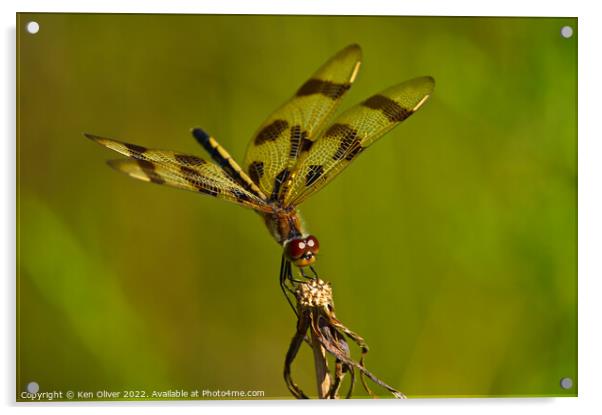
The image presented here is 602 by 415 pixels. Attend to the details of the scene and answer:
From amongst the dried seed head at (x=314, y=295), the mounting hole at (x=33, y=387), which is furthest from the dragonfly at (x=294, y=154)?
the mounting hole at (x=33, y=387)

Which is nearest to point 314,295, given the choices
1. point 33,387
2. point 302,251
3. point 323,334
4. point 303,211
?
point 323,334

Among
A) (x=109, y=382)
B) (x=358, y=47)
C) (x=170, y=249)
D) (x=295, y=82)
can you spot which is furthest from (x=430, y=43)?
(x=109, y=382)

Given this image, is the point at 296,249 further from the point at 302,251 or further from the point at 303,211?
the point at 303,211

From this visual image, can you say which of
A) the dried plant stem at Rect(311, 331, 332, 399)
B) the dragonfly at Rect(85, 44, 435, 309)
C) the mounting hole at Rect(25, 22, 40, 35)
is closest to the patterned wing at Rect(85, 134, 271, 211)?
the dragonfly at Rect(85, 44, 435, 309)

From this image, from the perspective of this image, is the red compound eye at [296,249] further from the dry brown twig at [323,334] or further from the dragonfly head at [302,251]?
the dry brown twig at [323,334]

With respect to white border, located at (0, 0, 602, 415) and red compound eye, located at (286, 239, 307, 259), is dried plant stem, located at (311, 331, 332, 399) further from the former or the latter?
white border, located at (0, 0, 602, 415)

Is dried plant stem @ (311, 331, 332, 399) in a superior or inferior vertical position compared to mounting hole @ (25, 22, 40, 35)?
inferior
